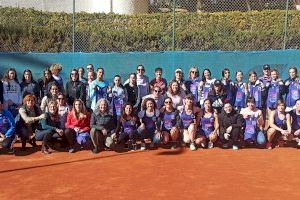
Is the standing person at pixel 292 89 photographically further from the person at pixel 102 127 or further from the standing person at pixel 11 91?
the standing person at pixel 11 91

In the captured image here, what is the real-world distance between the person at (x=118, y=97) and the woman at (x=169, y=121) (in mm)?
909

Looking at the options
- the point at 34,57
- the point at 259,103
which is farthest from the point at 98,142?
the point at 34,57

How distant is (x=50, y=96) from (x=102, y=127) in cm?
142

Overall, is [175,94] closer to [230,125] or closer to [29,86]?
[230,125]

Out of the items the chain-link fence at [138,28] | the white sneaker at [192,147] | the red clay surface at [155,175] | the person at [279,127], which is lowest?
the red clay surface at [155,175]

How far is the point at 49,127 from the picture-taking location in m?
8.86

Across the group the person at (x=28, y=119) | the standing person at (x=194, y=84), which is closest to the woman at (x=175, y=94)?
the standing person at (x=194, y=84)

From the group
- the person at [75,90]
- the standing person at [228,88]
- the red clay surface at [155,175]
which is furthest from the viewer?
the standing person at [228,88]

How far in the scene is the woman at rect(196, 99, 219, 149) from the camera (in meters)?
9.20

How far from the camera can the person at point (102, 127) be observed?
347 inches

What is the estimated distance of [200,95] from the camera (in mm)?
10125

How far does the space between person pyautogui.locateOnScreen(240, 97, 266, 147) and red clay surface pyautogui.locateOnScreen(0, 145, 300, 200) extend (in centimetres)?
29

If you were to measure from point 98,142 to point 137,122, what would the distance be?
2.97 feet

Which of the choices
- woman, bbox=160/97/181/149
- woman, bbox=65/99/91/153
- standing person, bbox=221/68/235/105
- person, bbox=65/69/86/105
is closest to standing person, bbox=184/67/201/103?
standing person, bbox=221/68/235/105
